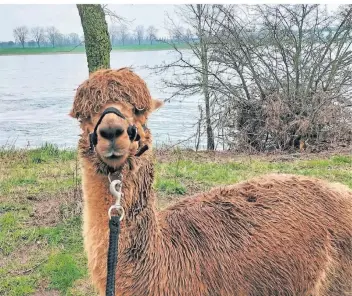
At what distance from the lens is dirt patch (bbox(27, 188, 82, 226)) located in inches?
257

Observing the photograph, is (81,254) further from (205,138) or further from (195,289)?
(205,138)

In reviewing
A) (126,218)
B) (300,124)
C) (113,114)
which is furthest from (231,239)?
(300,124)

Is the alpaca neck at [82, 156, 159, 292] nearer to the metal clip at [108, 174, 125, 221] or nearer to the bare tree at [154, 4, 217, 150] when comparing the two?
the metal clip at [108, 174, 125, 221]

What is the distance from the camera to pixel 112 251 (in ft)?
9.24

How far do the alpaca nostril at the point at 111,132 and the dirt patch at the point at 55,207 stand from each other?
13.2 feet

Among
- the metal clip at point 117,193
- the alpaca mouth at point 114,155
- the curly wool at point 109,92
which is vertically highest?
the curly wool at point 109,92

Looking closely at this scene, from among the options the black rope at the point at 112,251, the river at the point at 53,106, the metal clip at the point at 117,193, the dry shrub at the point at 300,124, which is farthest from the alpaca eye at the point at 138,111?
the dry shrub at the point at 300,124

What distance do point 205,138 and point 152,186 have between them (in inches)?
494

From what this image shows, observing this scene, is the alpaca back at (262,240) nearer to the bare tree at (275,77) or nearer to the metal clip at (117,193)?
the metal clip at (117,193)

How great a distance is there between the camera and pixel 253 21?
14.3m

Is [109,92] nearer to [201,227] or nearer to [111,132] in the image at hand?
[111,132]

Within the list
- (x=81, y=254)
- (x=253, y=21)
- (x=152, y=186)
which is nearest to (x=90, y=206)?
(x=152, y=186)

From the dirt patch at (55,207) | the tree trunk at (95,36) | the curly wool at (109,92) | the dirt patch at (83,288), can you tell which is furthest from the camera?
the tree trunk at (95,36)

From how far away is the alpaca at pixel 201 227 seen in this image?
2.93m
